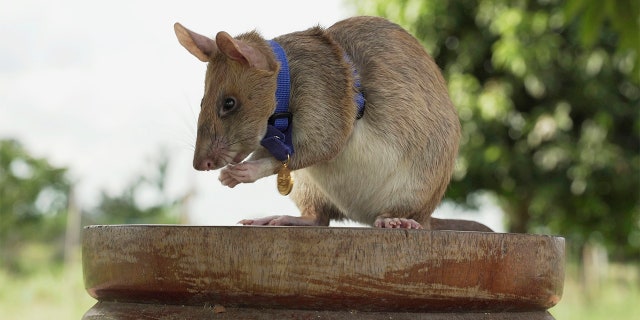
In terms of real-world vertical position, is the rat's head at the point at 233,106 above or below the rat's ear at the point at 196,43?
below

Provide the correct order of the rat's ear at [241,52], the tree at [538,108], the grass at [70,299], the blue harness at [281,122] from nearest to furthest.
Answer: the rat's ear at [241,52]
the blue harness at [281,122]
the grass at [70,299]
the tree at [538,108]

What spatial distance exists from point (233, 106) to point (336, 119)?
0.81ft

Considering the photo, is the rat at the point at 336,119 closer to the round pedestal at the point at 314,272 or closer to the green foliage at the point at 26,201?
the round pedestal at the point at 314,272

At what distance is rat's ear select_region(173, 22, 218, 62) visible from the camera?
1908 millimetres

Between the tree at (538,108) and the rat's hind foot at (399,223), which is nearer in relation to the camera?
the rat's hind foot at (399,223)

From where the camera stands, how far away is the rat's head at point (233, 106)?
6.18 ft

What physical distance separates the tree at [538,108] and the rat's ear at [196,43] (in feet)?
36.4

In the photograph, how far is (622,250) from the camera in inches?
703

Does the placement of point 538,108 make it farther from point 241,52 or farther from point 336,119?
point 241,52

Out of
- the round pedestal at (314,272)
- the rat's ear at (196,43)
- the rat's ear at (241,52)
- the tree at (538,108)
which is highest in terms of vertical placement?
the tree at (538,108)

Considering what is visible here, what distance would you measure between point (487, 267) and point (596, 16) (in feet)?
6.98

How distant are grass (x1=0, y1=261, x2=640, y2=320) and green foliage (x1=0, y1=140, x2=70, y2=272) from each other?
2.62 ft

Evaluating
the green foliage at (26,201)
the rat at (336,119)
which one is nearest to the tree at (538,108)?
the green foliage at (26,201)

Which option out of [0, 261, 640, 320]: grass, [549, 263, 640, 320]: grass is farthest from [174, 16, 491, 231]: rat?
[549, 263, 640, 320]: grass
